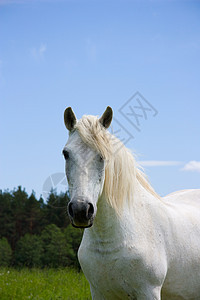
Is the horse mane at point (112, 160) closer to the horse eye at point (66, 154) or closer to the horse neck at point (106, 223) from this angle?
the horse neck at point (106, 223)

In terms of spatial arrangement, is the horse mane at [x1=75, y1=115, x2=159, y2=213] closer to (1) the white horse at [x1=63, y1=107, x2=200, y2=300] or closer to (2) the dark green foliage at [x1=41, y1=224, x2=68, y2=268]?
(1) the white horse at [x1=63, y1=107, x2=200, y2=300]

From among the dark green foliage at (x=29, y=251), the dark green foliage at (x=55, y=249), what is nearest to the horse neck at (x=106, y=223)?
the dark green foliage at (x=55, y=249)

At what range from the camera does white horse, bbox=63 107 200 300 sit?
2.64m

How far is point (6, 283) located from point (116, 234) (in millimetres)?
4140

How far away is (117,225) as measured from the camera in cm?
300

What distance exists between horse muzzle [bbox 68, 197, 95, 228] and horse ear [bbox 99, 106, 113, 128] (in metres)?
0.77

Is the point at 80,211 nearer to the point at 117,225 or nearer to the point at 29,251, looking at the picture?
the point at 117,225

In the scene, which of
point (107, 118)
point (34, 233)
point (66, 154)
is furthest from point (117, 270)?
point (34, 233)

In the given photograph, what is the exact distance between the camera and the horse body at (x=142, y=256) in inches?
114

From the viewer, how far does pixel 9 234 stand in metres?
15.1

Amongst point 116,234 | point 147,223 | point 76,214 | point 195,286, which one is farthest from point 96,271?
point 195,286

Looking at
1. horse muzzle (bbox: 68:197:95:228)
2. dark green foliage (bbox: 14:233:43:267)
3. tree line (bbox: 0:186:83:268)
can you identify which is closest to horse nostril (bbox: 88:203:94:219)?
horse muzzle (bbox: 68:197:95:228)

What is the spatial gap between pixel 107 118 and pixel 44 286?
4.45 meters

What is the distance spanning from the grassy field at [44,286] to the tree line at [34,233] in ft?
8.33
